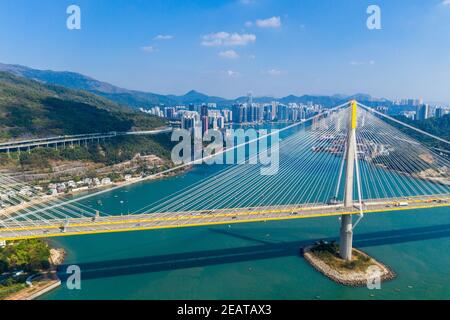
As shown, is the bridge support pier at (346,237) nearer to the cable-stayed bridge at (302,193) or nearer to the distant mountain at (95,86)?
the cable-stayed bridge at (302,193)

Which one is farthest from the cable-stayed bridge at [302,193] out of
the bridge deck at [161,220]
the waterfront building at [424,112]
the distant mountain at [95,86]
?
the distant mountain at [95,86]

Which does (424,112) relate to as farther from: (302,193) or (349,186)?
(349,186)

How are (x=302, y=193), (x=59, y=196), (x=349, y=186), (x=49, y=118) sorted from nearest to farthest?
(x=349, y=186), (x=302, y=193), (x=59, y=196), (x=49, y=118)

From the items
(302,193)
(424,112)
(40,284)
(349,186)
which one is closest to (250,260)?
(349,186)

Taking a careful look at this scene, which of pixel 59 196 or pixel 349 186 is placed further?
pixel 59 196

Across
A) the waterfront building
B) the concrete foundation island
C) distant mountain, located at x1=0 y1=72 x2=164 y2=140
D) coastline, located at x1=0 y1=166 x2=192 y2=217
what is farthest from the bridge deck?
the waterfront building
